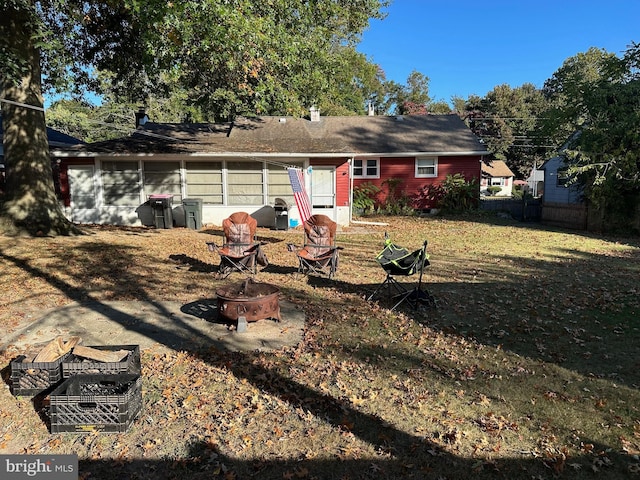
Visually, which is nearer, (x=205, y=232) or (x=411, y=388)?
(x=411, y=388)

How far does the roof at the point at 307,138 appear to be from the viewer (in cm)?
1485

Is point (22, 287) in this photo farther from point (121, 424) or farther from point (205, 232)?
point (205, 232)

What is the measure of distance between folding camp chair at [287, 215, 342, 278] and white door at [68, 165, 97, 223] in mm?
10255

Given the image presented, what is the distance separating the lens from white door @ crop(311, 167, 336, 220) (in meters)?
15.4

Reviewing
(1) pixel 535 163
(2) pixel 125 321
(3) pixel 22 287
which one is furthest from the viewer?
(1) pixel 535 163

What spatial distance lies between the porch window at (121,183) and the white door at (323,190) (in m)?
6.66

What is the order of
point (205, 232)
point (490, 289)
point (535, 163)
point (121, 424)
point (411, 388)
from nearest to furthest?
point (121, 424) → point (411, 388) → point (490, 289) → point (205, 232) → point (535, 163)

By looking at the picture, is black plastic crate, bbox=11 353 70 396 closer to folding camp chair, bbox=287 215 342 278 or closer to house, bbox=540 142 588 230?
folding camp chair, bbox=287 215 342 278

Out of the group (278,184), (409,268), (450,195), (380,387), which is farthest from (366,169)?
(380,387)

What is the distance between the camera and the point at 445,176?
20672mm

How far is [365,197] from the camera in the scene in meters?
20.2

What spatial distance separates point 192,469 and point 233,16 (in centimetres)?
830

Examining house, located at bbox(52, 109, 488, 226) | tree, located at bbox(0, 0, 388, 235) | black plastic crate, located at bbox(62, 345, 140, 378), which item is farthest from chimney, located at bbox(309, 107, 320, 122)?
black plastic crate, located at bbox(62, 345, 140, 378)

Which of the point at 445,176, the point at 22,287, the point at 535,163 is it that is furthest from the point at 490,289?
the point at 535,163
